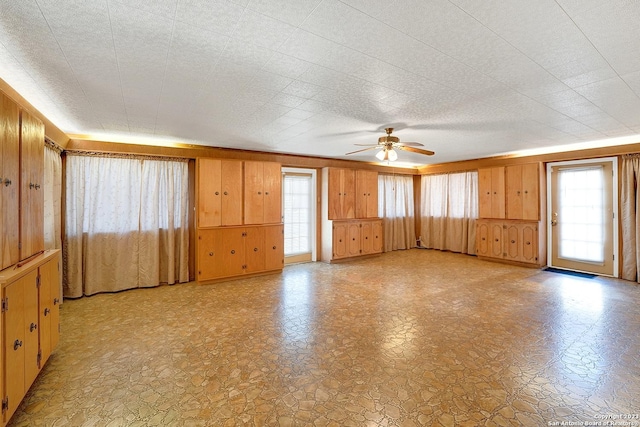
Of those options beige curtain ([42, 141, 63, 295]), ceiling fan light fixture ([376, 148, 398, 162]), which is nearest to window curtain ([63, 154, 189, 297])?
beige curtain ([42, 141, 63, 295])

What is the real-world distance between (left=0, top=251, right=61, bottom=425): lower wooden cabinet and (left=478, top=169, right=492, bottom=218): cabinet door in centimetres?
759

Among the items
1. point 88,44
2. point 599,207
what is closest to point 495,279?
point 599,207

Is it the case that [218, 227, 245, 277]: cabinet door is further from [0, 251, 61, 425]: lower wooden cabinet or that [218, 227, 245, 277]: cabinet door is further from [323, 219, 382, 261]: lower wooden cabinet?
[0, 251, 61, 425]: lower wooden cabinet

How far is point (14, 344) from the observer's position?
1839 millimetres

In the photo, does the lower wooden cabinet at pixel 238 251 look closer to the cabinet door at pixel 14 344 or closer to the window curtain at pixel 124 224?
the window curtain at pixel 124 224

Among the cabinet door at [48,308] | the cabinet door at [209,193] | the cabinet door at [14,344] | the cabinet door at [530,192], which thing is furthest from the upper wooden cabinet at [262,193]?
the cabinet door at [530,192]

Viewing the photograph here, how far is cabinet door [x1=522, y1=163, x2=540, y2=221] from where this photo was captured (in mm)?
5875

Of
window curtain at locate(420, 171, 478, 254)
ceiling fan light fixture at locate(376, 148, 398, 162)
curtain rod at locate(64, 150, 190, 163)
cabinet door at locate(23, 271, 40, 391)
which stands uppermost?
curtain rod at locate(64, 150, 190, 163)

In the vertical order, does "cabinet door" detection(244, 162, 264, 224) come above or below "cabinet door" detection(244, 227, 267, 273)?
above

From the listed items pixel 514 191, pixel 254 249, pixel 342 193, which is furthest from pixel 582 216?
pixel 254 249

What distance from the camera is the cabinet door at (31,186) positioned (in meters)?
2.12

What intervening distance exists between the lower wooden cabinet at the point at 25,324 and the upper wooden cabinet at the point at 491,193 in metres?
7.59

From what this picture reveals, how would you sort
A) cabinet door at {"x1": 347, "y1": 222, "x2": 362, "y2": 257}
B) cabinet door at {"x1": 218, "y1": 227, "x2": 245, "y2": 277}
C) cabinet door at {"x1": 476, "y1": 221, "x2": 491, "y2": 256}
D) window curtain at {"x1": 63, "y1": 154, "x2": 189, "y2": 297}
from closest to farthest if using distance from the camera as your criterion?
window curtain at {"x1": 63, "y1": 154, "x2": 189, "y2": 297} < cabinet door at {"x1": 218, "y1": 227, "x2": 245, "y2": 277} < cabinet door at {"x1": 476, "y1": 221, "x2": 491, "y2": 256} < cabinet door at {"x1": 347, "y1": 222, "x2": 362, "y2": 257}

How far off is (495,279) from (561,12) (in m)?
4.61
